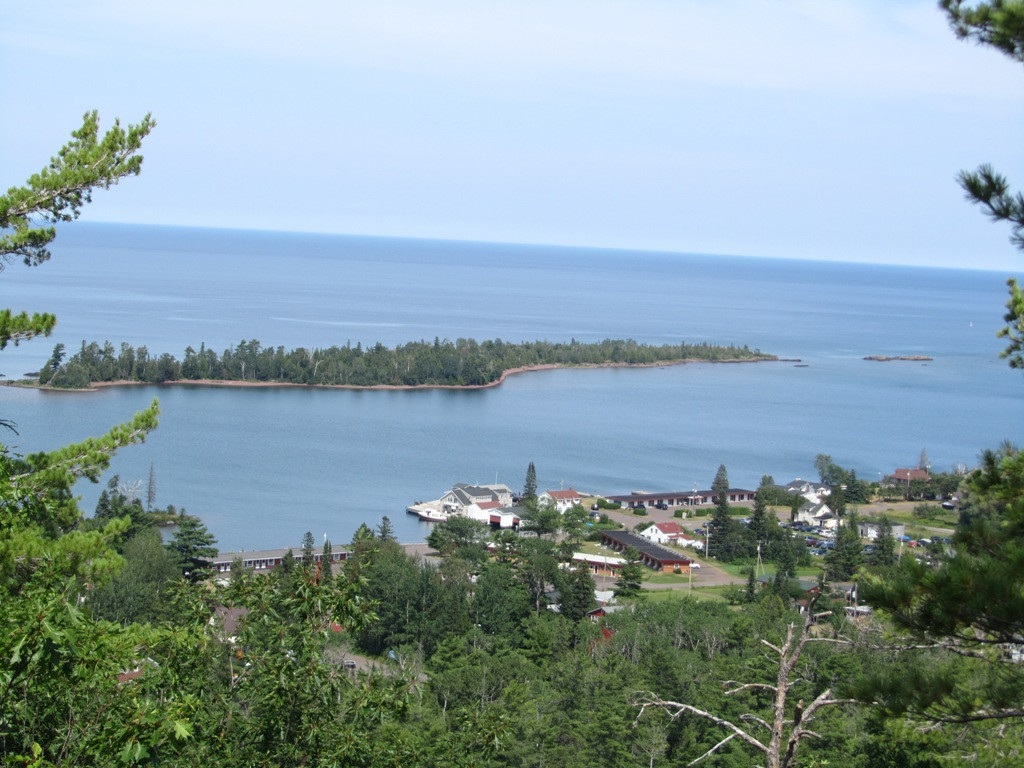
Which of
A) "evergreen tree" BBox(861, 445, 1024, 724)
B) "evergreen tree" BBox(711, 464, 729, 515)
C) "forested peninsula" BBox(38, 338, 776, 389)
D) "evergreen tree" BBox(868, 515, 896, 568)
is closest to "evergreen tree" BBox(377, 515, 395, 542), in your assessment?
"evergreen tree" BBox(711, 464, 729, 515)

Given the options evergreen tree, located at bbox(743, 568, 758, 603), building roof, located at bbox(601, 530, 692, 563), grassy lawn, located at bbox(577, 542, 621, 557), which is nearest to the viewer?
evergreen tree, located at bbox(743, 568, 758, 603)

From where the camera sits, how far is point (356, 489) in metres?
20.6

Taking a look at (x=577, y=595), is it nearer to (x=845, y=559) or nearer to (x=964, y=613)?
(x=845, y=559)

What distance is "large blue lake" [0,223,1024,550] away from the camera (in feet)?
70.1

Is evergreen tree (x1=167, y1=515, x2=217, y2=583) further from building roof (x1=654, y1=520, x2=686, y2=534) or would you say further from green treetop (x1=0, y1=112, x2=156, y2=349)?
green treetop (x1=0, y1=112, x2=156, y2=349)

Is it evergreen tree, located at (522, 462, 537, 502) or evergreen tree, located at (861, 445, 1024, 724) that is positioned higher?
evergreen tree, located at (861, 445, 1024, 724)

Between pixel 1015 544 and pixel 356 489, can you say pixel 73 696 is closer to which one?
pixel 1015 544

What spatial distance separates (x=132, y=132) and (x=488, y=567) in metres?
10.4

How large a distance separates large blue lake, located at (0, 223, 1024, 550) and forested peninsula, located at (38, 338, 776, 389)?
0.86 meters

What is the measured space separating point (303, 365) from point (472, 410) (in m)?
6.66

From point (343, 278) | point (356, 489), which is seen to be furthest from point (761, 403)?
point (343, 278)

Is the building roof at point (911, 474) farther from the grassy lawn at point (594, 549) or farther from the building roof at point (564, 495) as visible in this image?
the grassy lawn at point (594, 549)

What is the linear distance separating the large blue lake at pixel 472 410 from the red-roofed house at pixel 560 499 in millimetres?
1919

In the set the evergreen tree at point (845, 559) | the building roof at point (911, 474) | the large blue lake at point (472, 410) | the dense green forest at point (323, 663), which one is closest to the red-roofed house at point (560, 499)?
the large blue lake at point (472, 410)
